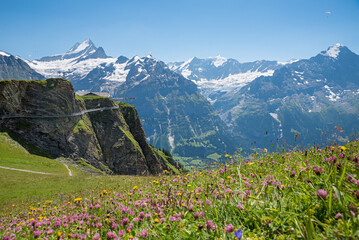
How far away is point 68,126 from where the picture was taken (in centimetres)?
8081

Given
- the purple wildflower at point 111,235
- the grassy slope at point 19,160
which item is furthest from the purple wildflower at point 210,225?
the grassy slope at point 19,160

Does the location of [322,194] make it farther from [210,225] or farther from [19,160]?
[19,160]

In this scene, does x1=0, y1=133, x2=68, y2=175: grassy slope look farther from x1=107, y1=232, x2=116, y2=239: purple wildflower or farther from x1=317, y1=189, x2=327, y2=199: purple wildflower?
x1=317, y1=189, x2=327, y2=199: purple wildflower

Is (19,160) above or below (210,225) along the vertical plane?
below

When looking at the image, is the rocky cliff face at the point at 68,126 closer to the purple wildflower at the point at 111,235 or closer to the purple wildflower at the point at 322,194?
the purple wildflower at the point at 111,235

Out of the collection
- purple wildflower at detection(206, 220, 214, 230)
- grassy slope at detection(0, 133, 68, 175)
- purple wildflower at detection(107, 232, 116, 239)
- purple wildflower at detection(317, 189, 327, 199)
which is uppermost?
purple wildflower at detection(317, 189, 327, 199)

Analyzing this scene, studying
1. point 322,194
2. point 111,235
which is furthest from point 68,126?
point 322,194

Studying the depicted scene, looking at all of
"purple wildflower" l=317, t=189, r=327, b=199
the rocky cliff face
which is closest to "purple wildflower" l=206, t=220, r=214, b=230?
"purple wildflower" l=317, t=189, r=327, b=199

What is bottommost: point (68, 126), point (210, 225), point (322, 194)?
point (68, 126)

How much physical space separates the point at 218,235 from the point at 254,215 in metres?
0.72

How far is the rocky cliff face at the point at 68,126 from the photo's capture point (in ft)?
226

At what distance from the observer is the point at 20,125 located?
68688mm

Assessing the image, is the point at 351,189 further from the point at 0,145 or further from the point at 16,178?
the point at 0,145

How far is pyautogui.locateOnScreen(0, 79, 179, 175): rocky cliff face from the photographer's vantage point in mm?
69000
